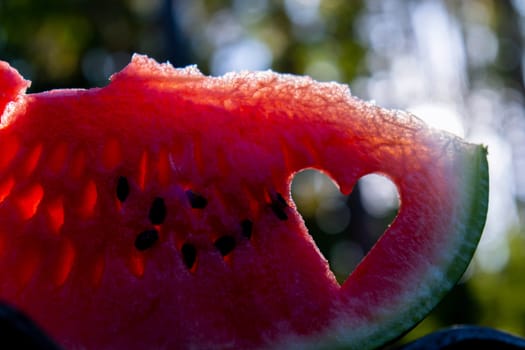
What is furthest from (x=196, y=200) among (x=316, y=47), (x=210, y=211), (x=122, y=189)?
(x=316, y=47)

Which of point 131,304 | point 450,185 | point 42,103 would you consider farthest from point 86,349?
point 450,185

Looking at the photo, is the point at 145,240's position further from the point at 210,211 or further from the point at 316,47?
the point at 316,47

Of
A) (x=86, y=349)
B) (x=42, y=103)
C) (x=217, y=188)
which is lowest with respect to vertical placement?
(x=86, y=349)

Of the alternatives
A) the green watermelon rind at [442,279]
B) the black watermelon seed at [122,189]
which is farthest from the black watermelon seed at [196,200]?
the green watermelon rind at [442,279]

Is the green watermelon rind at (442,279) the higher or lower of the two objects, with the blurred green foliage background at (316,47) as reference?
higher

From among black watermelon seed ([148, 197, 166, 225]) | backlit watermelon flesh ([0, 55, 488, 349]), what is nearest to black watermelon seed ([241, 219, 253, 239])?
backlit watermelon flesh ([0, 55, 488, 349])

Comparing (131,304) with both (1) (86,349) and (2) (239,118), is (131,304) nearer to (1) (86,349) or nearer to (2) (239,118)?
(1) (86,349)

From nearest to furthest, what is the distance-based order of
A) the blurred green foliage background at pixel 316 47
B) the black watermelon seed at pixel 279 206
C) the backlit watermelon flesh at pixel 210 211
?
the backlit watermelon flesh at pixel 210 211 < the black watermelon seed at pixel 279 206 < the blurred green foliage background at pixel 316 47

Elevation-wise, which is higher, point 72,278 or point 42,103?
point 42,103

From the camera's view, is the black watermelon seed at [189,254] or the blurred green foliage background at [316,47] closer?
the black watermelon seed at [189,254]

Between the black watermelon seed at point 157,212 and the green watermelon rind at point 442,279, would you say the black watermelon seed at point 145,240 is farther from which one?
the green watermelon rind at point 442,279
